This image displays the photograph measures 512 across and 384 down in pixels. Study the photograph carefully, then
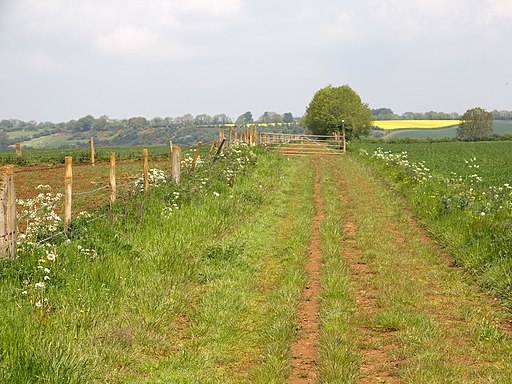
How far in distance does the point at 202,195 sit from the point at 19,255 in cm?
711

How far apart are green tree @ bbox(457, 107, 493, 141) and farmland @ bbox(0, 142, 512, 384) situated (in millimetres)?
105885

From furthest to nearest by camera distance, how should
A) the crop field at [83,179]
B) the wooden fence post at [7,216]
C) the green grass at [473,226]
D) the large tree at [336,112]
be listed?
the large tree at [336,112]
the crop field at [83,179]
the green grass at [473,226]
the wooden fence post at [7,216]

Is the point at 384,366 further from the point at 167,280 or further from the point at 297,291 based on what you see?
the point at 167,280

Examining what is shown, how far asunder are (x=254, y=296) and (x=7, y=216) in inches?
146

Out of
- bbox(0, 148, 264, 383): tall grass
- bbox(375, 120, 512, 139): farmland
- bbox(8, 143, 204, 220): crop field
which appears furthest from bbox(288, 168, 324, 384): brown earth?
bbox(375, 120, 512, 139): farmland

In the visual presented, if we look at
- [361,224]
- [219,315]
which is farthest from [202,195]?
[219,315]

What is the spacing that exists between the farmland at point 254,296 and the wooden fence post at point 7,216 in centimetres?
24

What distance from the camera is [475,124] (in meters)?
112

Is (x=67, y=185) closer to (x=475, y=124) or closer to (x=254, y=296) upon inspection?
(x=254, y=296)

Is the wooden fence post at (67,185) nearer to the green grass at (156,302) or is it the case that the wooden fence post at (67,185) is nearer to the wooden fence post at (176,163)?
the green grass at (156,302)

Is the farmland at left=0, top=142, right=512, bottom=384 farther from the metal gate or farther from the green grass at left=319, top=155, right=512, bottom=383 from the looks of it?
the metal gate

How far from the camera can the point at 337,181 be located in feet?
73.2

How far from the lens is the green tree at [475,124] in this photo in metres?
112

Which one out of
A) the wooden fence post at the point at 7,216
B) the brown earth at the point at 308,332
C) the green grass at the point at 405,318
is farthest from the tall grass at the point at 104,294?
the green grass at the point at 405,318
